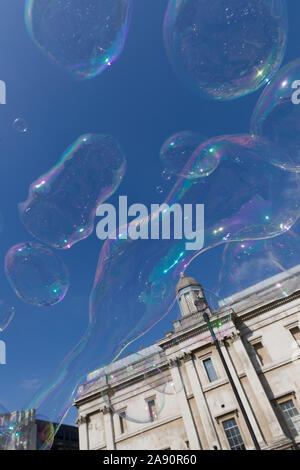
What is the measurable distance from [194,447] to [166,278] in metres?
18.9

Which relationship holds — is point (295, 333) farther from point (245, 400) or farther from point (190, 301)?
point (190, 301)

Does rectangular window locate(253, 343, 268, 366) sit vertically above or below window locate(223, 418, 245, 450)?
above

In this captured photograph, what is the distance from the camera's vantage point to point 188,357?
23.9m

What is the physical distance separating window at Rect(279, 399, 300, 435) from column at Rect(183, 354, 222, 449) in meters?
5.14

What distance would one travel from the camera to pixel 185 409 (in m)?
21.9

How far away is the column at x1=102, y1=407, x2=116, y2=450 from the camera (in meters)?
24.1

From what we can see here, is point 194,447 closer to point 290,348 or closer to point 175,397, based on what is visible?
point 175,397

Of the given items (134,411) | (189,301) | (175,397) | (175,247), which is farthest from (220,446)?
(175,247)

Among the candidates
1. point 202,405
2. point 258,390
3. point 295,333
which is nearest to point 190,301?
point 202,405

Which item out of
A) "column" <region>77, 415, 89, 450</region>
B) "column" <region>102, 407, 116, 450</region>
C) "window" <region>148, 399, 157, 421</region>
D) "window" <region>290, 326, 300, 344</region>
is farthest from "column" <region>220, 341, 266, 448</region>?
"column" <region>77, 415, 89, 450</region>

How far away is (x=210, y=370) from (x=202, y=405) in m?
2.72

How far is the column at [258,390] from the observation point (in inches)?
726

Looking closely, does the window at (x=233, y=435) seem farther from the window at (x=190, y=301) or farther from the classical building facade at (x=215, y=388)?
the window at (x=190, y=301)

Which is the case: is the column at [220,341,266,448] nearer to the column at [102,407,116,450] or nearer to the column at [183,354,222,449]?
the column at [183,354,222,449]
